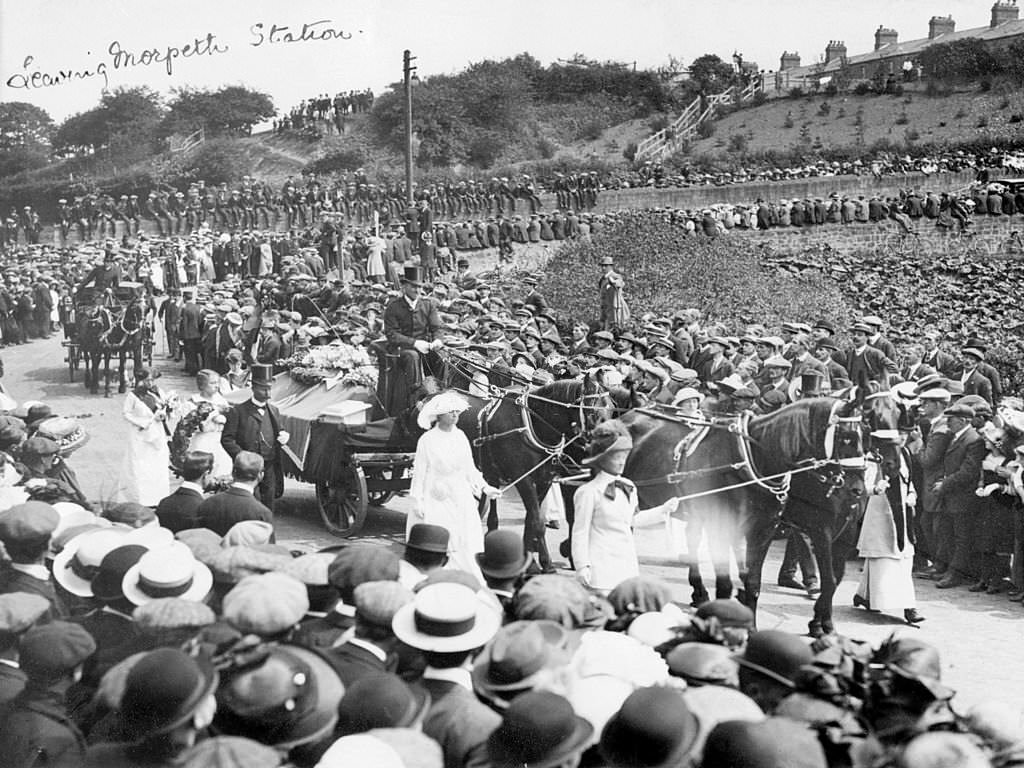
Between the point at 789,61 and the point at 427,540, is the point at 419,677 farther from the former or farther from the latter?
the point at 789,61

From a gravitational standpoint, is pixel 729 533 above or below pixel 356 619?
below

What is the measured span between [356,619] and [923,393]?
7.31m

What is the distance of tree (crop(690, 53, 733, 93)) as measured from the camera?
48.5 metres

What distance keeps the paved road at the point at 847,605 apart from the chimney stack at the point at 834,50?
36086 mm

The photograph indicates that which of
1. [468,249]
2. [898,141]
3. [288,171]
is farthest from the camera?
[288,171]

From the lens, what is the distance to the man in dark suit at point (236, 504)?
23.8 ft

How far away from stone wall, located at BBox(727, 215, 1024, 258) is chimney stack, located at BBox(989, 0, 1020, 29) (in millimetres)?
13377

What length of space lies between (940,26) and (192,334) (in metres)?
33.9

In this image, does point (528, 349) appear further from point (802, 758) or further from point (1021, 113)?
point (1021, 113)

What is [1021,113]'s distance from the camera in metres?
39.2

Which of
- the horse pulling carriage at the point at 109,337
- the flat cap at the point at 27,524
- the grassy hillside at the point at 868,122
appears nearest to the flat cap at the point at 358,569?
the flat cap at the point at 27,524

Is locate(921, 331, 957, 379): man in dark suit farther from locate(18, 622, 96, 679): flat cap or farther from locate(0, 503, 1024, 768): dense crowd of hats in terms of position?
locate(18, 622, 96, 679): flat cap

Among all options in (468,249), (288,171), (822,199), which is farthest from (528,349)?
(288,171)

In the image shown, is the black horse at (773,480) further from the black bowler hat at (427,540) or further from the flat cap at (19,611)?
the flat cap at (19,611)
